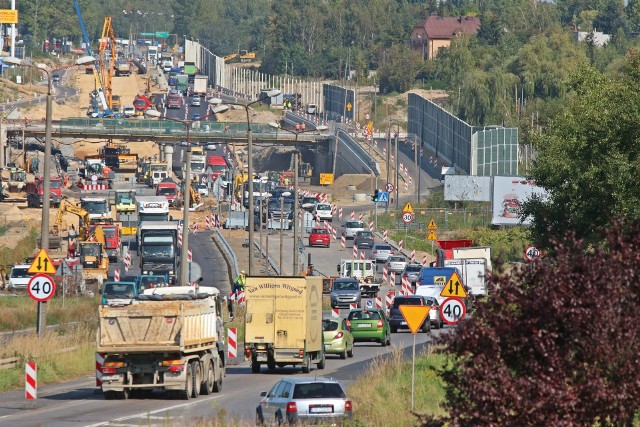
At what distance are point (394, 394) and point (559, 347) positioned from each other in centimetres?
1292

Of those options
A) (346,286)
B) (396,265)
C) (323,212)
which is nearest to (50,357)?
(346,286)

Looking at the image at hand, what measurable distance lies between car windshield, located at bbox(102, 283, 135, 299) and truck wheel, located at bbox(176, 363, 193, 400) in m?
23.4

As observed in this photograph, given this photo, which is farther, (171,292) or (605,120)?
(605,120)

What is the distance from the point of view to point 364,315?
4594 cm

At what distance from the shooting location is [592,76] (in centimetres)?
4866

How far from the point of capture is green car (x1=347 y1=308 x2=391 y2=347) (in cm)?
4581

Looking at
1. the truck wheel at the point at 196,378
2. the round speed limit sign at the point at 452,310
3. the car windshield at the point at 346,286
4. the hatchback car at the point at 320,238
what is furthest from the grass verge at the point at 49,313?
the hatchback car at the point at 320,238

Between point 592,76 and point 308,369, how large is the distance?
60.1 feet

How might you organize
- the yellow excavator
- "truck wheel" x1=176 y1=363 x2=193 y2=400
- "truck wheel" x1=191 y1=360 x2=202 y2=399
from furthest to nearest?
the yellow excavator, "truck wheel" x1=191 y1=360 x2=202 y2=399, "truck wheel" x1=176 y1=363 x2=193 y2=400

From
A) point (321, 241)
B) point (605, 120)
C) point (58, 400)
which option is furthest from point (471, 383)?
Answer: point (321, 241)

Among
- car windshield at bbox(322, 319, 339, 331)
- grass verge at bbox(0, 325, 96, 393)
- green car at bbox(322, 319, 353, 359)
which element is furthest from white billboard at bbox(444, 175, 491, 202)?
grass verge at bbox(0, 325, 96, 393)

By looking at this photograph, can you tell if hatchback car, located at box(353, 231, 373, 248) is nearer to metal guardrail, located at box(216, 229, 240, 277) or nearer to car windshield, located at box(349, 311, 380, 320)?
metal guardrail, located at box(216, 229, 240, 277)

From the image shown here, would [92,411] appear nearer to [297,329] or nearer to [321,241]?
[297,329]

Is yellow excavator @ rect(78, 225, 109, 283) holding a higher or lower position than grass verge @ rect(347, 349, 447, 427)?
higher
